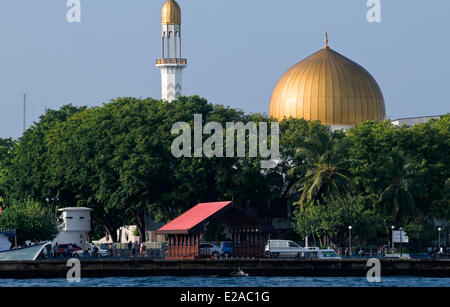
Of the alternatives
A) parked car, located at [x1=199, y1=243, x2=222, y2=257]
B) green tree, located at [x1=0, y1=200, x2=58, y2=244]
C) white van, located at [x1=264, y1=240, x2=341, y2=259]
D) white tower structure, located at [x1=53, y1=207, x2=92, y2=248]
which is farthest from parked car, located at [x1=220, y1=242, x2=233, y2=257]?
green tree, located at [x1=0, y1=200, x2=58, y2=244]

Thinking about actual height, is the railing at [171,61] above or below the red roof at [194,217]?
above

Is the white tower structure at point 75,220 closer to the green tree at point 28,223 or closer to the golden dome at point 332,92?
the green tree at point 28,223

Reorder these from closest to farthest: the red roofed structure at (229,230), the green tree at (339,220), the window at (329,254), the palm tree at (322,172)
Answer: the red roofed structure at (229,230), the window at (329,254), the green tree at (339,220), the palm tree at (322,172)

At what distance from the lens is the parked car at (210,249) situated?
80.7 m

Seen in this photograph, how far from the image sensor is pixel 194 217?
74250 millimetres

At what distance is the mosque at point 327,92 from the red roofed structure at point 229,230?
3376cm

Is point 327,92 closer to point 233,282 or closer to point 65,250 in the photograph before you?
point 65,250

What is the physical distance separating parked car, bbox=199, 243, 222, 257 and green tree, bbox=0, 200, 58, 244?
12.9 meters

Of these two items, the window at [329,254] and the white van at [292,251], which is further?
the white van at [292,251]

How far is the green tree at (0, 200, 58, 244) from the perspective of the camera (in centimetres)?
8481

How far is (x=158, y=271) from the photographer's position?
68562 millimetres

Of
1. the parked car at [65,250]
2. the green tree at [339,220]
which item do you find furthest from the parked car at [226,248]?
the parked car at [65,250]

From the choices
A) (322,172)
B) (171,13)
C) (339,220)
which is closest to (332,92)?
(171,13)
